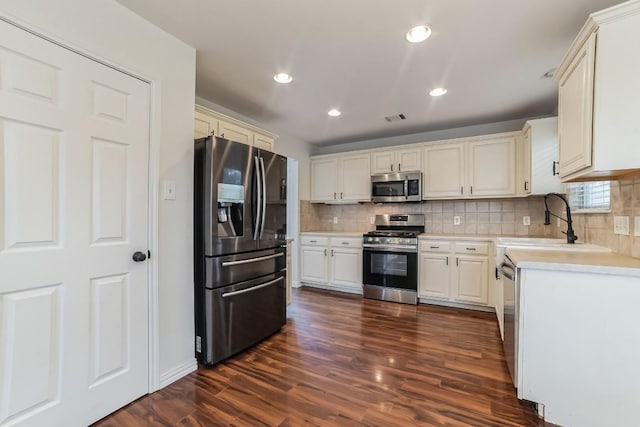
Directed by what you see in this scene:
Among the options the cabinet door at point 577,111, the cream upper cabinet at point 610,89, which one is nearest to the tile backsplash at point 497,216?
the cabinet door at point 577,111

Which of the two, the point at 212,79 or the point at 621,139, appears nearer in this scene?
the point at 621,139

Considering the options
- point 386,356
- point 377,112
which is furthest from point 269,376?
point 377,112

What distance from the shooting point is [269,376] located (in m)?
2.06

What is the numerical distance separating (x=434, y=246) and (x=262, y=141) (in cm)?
245

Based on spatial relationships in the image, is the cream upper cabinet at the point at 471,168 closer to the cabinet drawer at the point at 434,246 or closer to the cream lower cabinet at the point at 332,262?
the cabinet drawer at the point at 434,246

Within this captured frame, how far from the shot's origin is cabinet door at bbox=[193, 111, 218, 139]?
8.20 ft

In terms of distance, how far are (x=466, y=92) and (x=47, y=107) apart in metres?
3.21

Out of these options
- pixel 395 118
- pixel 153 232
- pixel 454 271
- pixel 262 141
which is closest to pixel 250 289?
pixel 153 232

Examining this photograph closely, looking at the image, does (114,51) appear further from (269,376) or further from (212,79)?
(269,376)

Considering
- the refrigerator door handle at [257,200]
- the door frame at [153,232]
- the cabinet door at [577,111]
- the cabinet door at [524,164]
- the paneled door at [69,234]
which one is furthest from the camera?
the cabinet door at [524,164]

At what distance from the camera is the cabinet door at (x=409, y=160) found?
4.05 m

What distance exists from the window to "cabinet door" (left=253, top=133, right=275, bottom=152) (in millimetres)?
2985

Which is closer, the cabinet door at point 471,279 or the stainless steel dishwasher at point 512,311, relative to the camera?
the stainless steel dishwasher at point 512,311

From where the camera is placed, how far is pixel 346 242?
168 inches
